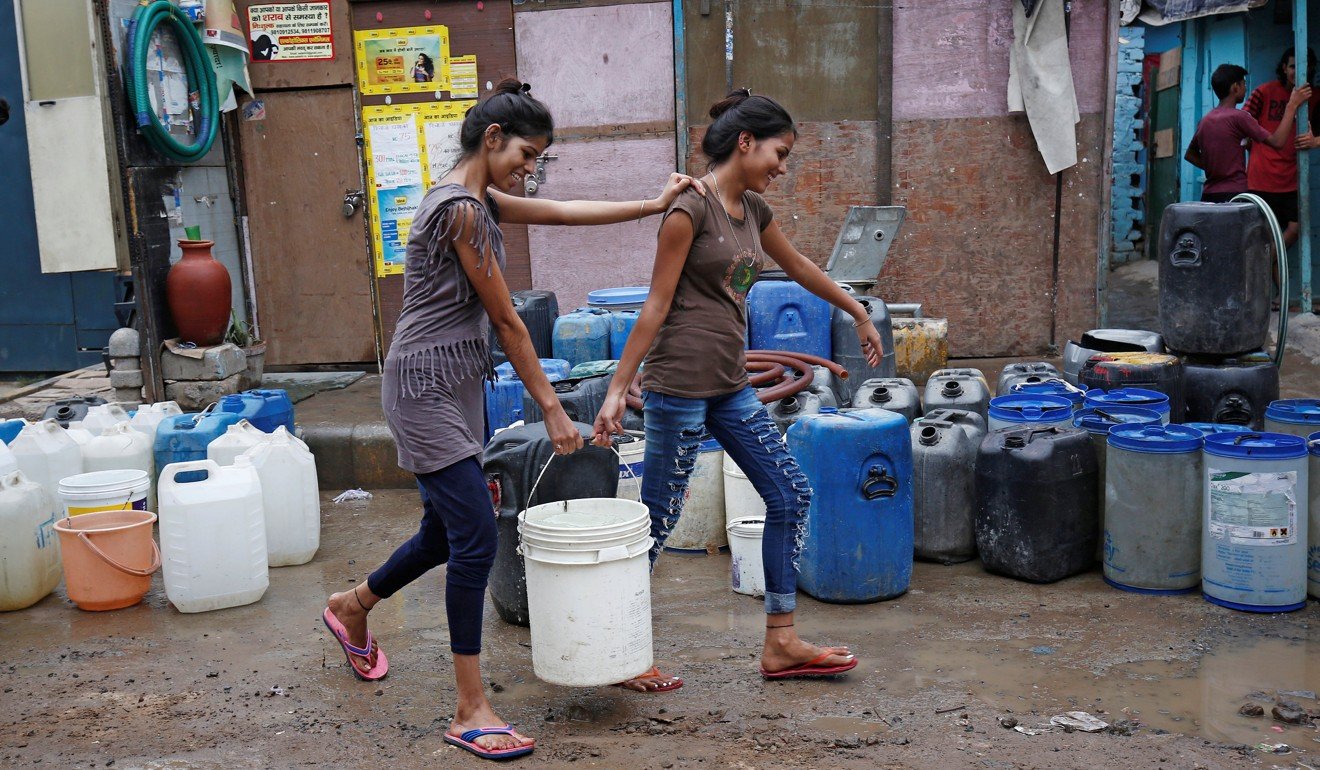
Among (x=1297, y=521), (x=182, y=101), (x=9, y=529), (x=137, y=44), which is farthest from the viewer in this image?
(x=182, y=101)

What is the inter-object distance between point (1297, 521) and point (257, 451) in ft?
14.4

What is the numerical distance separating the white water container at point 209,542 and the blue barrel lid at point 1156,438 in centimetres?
362

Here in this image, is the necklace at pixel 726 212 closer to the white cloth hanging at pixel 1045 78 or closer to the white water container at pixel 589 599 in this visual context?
the white water container at pixel 589 599

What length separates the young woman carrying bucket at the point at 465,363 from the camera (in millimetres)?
3504

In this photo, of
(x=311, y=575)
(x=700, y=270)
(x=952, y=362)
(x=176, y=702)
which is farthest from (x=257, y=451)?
(x=952, y=362)

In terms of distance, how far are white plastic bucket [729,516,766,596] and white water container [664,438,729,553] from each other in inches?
21.3

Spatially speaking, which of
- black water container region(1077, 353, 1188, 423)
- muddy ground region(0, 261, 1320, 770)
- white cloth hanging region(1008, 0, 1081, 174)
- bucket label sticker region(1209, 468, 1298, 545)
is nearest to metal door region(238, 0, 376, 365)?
muddy ground region(0, 261, 1320, 770)

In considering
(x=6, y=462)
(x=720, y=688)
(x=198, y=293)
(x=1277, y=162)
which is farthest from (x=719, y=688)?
(x=1277, y=162)

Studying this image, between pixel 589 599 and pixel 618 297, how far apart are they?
455 cm

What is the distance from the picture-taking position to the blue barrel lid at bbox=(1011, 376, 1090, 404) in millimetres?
5773

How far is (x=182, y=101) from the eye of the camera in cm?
839

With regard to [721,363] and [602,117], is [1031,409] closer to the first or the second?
[721,363]

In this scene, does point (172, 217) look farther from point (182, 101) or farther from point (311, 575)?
point (311, 575)

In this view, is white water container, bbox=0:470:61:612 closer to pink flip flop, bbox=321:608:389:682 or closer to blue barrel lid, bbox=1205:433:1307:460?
pink flip flop, bbox=321:608:389:682
